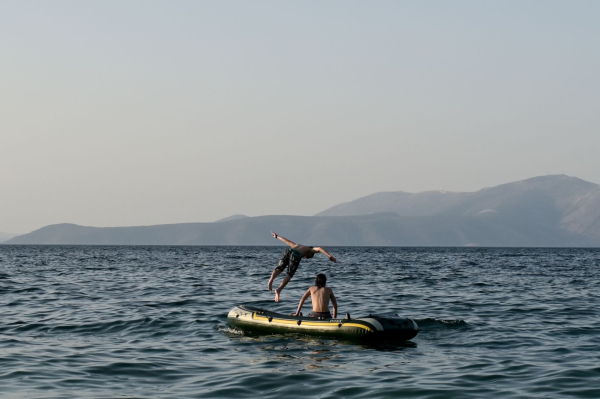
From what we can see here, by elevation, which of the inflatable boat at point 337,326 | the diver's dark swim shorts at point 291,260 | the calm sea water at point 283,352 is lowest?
the calm sea water at point 283,352

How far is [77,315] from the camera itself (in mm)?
25781

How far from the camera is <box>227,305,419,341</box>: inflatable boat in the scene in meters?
20.0

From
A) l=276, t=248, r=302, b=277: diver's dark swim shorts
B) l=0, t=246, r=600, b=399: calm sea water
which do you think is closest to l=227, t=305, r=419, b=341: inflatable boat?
l=0, t=246, r=600, b=399: calm sea water

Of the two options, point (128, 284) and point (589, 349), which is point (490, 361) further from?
point (128, 284)

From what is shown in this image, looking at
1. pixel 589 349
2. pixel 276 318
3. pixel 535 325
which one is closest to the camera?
pixel 589 349

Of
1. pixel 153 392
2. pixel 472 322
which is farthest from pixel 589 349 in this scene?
pixel 153 392

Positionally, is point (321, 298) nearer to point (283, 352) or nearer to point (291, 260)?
point (291, 260)

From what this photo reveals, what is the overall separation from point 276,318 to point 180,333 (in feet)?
9.59

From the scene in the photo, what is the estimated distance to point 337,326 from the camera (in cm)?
2041

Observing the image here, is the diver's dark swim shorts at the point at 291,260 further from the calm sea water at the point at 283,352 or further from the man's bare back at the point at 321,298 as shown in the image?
the calm sea water at the point at 283,352

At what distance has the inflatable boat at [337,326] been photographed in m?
20.0

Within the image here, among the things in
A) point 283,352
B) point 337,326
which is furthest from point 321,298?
point 283,352

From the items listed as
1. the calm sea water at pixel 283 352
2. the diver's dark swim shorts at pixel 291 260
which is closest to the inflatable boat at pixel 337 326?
the calm sea water at pixel 283 352

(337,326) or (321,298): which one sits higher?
(321,298)
